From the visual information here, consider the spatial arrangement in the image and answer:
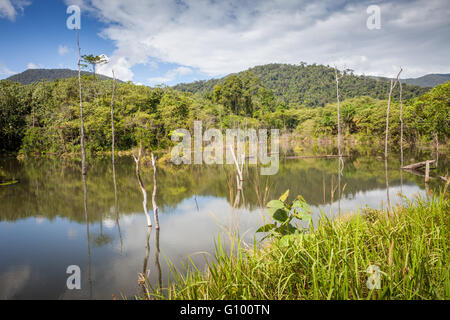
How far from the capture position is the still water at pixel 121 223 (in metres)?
3.42

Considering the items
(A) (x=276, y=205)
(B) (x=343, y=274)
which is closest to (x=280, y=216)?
(A) (x=276, y=205)

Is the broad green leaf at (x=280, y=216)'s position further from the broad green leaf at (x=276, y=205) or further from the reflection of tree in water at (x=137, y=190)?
the reflection of tree in water at (x=137, y=190)

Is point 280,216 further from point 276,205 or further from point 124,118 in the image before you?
point 124,118

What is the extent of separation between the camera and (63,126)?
23.5 metres

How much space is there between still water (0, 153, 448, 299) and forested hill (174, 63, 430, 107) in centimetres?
4388

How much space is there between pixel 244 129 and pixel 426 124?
17.8 m

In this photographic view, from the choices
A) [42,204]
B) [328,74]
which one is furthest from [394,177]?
[328,74]

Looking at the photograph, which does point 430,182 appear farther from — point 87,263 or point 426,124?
point 426,124

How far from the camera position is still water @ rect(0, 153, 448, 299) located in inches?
135

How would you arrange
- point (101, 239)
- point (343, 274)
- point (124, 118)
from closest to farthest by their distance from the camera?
point (343, 274), point (101, 239), point (124, 118)

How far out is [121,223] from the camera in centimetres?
569

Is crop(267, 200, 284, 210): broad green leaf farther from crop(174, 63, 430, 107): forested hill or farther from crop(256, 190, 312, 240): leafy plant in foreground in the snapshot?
crop(174, 63, 430, 107): forested hill

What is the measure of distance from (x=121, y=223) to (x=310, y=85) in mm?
79131

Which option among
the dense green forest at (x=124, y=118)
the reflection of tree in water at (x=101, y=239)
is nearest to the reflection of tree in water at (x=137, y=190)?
the reflection of tree in water at (x=101, y=239)
